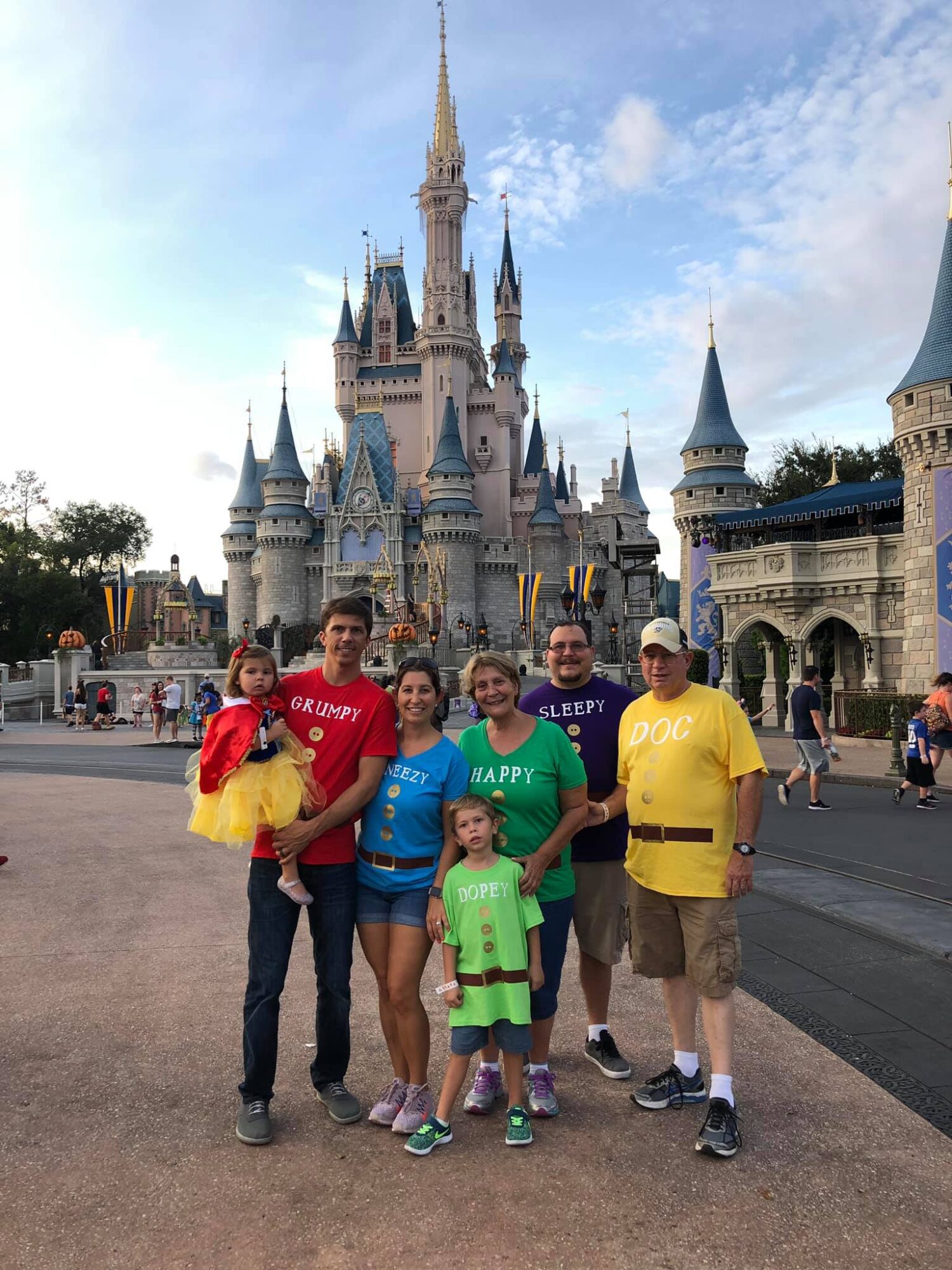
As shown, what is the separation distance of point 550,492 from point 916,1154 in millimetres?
60401

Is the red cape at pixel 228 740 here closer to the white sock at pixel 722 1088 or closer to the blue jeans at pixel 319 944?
the blue jeans at pixel 319 944

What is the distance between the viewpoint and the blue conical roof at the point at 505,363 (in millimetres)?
64938

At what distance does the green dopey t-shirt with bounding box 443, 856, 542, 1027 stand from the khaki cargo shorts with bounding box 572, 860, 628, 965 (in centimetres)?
61

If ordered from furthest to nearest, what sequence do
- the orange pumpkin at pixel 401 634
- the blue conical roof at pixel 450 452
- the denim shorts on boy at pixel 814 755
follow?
the blue conical roof at pixel 450 452, the orange pumpkin at pixel 401 634, the denim shorts on boy at pixel 814 755

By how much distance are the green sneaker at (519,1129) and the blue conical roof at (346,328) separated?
67201 millimetres

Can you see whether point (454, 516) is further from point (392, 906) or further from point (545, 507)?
point (392, 906)

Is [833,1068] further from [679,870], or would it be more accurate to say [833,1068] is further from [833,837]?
[833,837]

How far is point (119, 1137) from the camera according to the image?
10.2 feet

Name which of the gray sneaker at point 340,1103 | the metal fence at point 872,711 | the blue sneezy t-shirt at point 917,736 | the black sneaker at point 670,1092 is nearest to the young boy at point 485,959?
the gray sneaker at point 340,1103

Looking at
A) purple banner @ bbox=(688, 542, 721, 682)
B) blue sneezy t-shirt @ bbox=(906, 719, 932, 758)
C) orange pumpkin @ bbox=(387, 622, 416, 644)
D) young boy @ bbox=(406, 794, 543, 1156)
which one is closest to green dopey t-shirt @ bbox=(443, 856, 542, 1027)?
young boy @ bbox=(406, 794, 543, 1156)

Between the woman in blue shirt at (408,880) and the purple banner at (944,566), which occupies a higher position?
the purple banner at (944,566)

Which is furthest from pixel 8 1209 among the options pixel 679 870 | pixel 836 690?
pixel 836 690

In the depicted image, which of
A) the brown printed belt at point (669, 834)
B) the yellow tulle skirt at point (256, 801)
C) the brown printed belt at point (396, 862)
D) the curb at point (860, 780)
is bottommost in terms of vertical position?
the curb at point (860, 780)

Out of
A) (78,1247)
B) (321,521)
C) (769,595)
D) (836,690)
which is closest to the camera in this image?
(78,1247)
